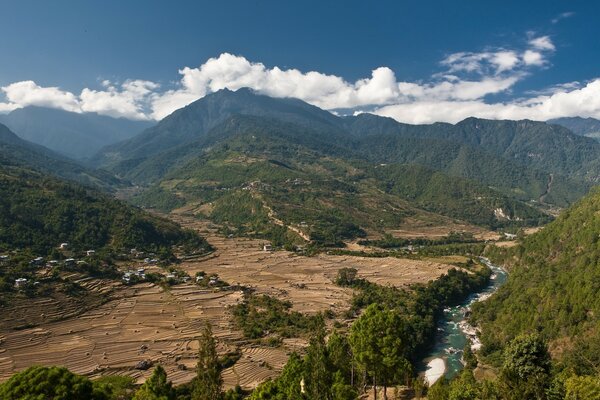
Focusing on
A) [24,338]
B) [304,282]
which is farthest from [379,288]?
[24,338]

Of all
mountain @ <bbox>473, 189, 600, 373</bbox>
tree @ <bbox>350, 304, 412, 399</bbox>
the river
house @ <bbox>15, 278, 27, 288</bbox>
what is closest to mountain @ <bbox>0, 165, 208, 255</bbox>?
house @ <bbox>15, 278, 27, 288</bbox>

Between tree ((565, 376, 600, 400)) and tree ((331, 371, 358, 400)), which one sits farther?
tree ((331, 371, 358, 400))

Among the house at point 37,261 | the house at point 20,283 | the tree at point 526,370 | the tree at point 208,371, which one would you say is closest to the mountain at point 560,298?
the tree at point 526,370

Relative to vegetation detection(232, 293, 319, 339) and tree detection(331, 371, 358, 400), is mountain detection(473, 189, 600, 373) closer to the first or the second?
vegetation detection(232, 293, 319, 339)

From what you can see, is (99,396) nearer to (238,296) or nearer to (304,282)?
(238,296)

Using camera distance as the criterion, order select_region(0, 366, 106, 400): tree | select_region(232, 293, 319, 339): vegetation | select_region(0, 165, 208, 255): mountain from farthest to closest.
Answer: select_region(0, 165, 208, 255): mountain → select_region(232, 293, 319, 339): vegetation → select_region(0, 366, 106, 400): tree
